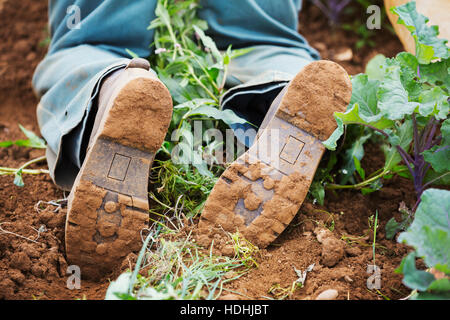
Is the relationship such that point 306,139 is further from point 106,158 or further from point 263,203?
point 106,158

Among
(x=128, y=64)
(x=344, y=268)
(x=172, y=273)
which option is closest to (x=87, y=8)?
(x=128, y=64)

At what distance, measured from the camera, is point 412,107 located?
1.13 m

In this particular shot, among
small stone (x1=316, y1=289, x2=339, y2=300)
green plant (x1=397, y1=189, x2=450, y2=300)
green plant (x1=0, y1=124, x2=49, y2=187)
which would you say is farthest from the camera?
green plant (x1=0, y1=124, x2=49, y2=187)

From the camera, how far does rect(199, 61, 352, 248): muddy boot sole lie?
1.21 meters

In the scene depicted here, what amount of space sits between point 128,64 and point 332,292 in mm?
719

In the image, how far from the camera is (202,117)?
1.51 m

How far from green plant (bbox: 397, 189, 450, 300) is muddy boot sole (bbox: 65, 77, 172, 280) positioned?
0.59 meters

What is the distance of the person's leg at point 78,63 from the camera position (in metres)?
1.32

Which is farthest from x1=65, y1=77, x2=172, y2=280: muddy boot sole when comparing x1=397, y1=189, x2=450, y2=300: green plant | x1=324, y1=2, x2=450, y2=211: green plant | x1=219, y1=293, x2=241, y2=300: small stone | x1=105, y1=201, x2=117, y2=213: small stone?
x1=397, y1=189, x2=450, y2=300: green plant

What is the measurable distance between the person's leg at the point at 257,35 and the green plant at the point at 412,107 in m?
0.31

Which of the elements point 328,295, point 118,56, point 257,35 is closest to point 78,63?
point 118,56

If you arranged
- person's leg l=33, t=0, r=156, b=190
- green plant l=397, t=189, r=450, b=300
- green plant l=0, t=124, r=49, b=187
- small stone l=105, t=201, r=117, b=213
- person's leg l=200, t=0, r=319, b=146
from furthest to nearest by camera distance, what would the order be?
person's leg l=200, t=0, r=319, b=146
green plant l=0, t=124, r=49, b=187
person's leg l=33, t=0, r=156, b=190
small stone l=105, t=201, r=117, b=213
green plant l=397, t=189, r=450, b=300

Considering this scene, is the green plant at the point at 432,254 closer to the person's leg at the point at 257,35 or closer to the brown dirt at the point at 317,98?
the brown dirt at the point at 317,98

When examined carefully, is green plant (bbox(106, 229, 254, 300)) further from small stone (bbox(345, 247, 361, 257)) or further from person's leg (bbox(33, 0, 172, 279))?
small stone (bbox(345, 247, 361, 257))
